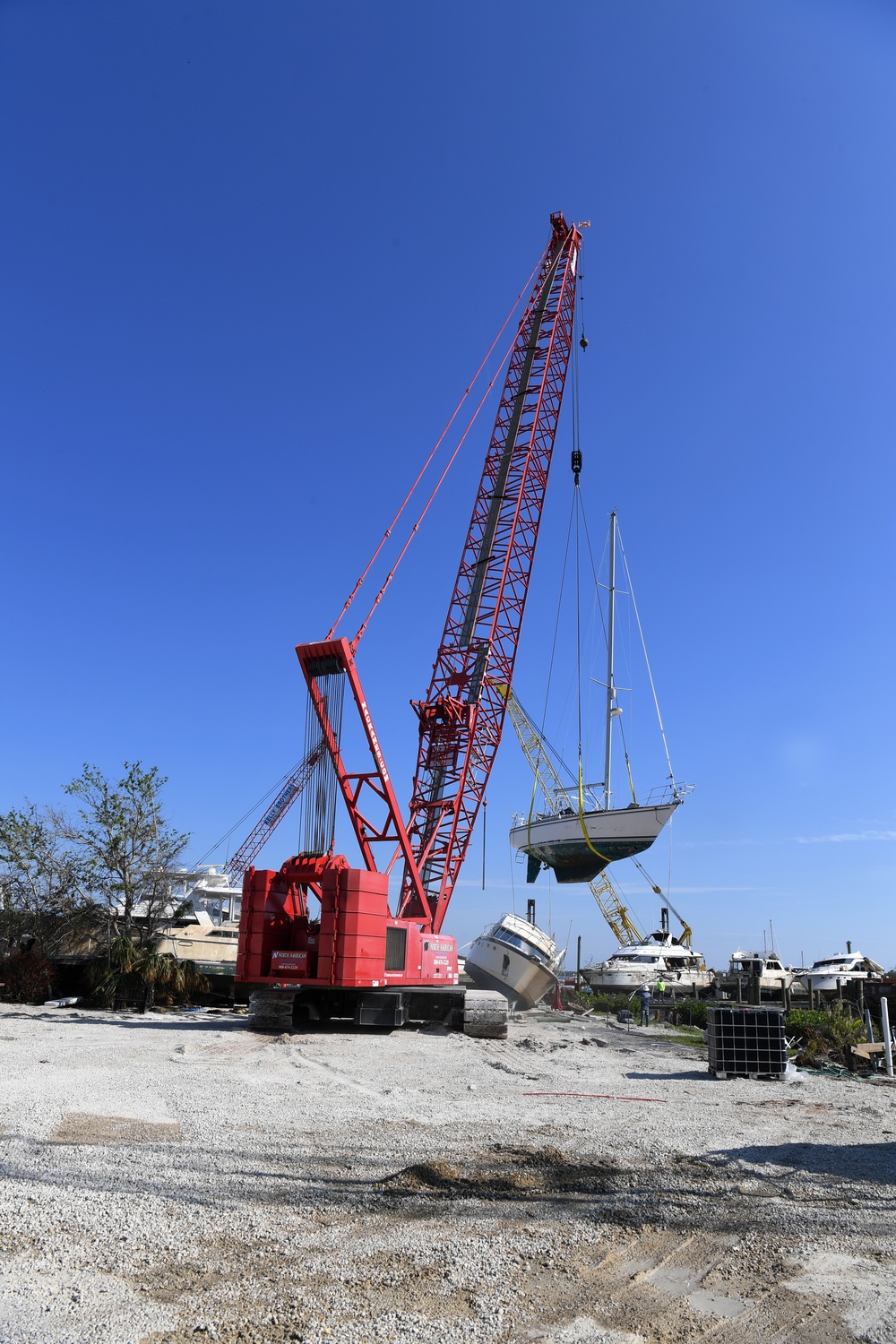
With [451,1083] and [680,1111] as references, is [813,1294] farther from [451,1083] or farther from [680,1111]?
[451,1083]

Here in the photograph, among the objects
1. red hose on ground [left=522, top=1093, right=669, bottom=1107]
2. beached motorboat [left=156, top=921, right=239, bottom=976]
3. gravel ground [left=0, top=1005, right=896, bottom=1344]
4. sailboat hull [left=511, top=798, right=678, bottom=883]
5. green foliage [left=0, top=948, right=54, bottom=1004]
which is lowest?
red hose on ground [left=522, top=1093, right=669, bottom=1107]

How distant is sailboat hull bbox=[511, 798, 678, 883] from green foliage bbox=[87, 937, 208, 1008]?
28654 millimetres

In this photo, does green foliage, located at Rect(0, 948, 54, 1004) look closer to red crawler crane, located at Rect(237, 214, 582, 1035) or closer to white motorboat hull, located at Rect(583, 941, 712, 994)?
red crawler crane, located at Rect(237, 214, 582, 1035)

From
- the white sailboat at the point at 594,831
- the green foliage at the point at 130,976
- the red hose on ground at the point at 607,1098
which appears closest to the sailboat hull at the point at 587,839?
the white sailboat at the point at 594,831

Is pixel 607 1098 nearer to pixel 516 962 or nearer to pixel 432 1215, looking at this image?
pixel 432 1215

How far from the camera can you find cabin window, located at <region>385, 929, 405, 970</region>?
23906 millimetres

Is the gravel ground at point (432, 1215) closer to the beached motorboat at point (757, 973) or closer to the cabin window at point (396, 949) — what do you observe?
the cabin window at point (396, 949)

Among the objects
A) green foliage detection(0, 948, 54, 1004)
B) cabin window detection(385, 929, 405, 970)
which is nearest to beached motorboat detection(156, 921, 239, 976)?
green foliage detection(0, 948, 54, 1004)

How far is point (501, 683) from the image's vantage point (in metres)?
37.4

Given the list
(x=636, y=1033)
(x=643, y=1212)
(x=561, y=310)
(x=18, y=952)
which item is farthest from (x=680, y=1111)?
(x=561, y=310)

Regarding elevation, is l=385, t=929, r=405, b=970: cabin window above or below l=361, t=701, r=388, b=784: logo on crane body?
below

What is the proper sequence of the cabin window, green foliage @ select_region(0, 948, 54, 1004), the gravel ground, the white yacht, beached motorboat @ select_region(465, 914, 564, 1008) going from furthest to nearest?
the white yacht → beached motorboat @ select_region(465, 914, 564, 1008) → green foliage @ select_region(0, 948, 54, 1004) → the cabin window → the gravel ground

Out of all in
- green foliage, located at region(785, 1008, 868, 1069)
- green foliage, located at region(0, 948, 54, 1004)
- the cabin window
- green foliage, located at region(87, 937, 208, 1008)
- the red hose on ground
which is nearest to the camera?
the red hose on ground

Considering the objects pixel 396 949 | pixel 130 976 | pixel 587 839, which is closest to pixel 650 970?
pixel 587 839
